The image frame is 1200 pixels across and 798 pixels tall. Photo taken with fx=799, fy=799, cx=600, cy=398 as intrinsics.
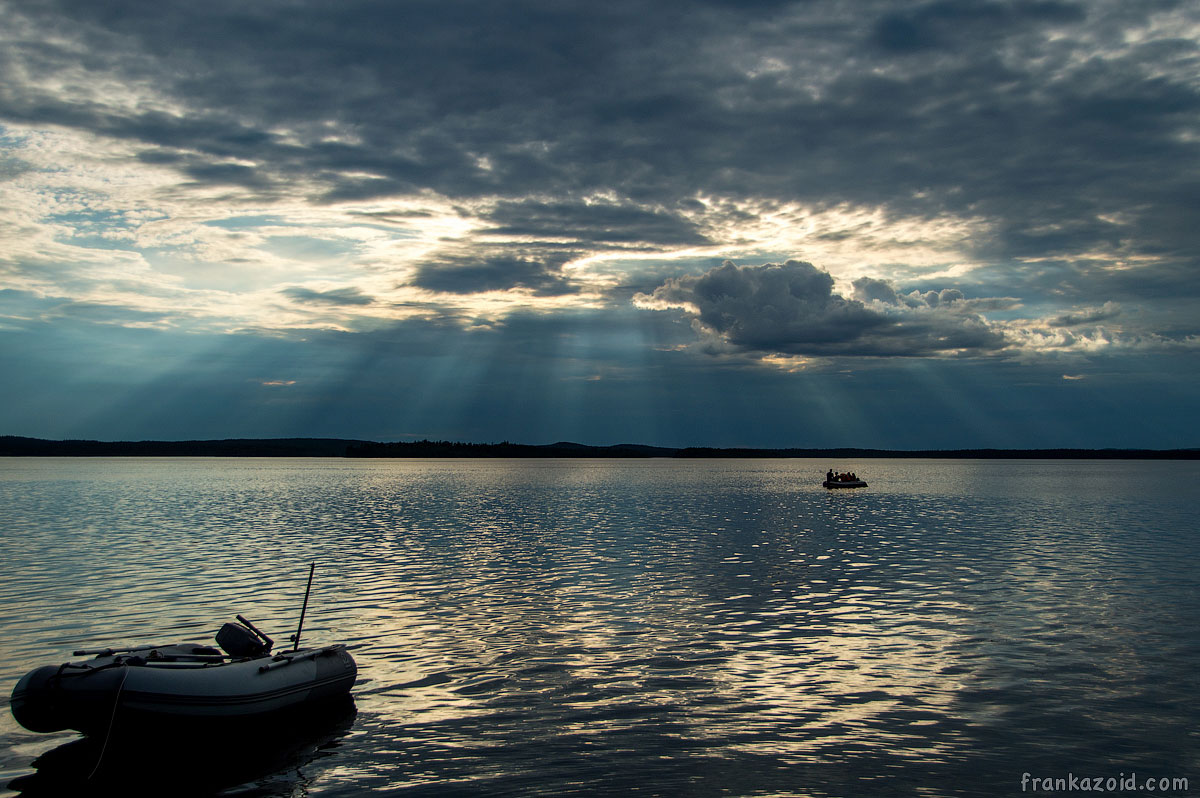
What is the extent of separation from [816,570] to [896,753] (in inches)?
960

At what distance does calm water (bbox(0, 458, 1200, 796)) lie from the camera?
49.9 ft

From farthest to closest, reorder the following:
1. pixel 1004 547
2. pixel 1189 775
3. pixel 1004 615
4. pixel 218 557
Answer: pixel 1004 547
pixel 218 557
pixel 1004 615
pixel 1189 775

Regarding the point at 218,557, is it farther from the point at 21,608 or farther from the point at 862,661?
the point at 862,661

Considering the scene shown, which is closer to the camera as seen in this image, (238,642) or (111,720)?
(111,720)

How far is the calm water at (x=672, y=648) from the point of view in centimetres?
1520

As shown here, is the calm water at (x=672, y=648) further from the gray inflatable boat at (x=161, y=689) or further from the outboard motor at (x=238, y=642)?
the outboard motor at (x=238, y=642)

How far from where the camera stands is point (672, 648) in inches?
933

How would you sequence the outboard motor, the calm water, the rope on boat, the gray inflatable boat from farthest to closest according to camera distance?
the outboard motor, the gray inflatable boat, the rope on boat, the calm water

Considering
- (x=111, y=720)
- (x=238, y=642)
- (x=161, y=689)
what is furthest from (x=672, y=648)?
(x=111, y=720)

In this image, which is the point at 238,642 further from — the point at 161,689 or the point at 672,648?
the point at 672,648

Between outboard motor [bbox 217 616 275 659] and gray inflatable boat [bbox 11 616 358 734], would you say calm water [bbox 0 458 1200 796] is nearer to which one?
gray inflatable boat [bbox 11 616 358 734]

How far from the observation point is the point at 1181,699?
61.9 feet

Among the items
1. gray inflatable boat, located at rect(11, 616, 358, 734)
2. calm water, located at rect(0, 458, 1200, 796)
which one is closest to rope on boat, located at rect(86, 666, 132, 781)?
gray inflatable boat, located at rect(11, 616, 358, 734)

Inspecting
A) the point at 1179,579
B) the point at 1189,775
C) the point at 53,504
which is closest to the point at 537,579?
the point at 1189,775
